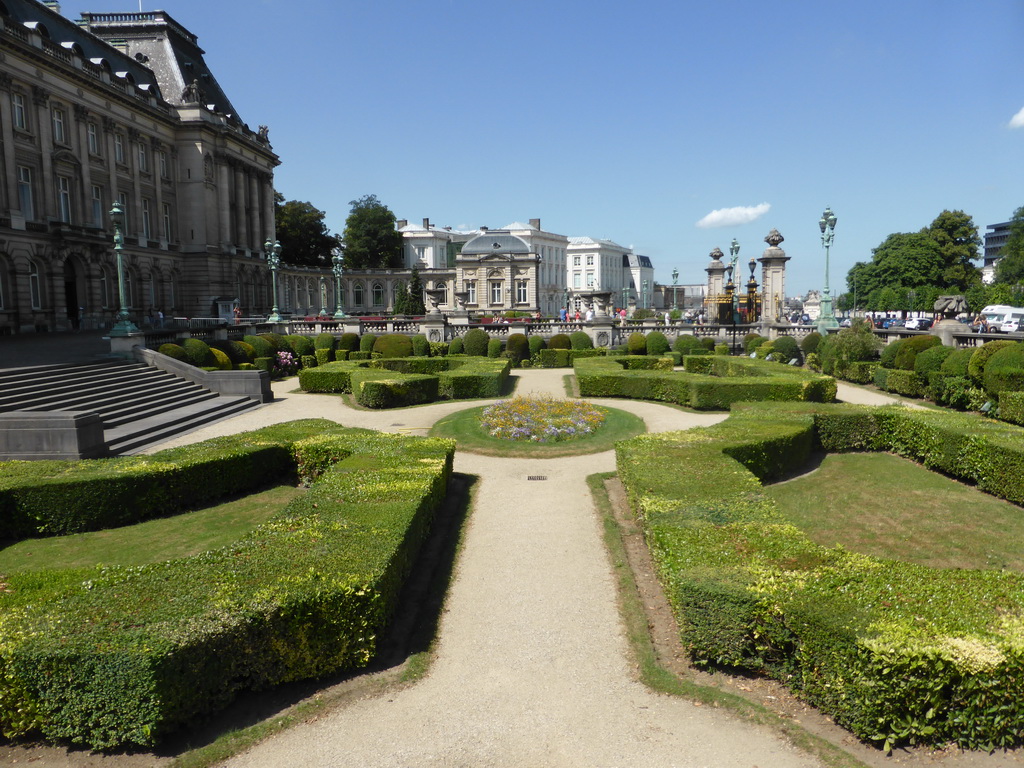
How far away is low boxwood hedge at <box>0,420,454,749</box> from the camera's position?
5598mm

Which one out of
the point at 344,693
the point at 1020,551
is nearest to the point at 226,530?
the point at 344,693

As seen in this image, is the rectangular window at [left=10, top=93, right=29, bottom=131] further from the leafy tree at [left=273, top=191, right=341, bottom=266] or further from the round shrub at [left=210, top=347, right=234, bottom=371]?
the leafy tree at [left=273, top=191, right=341, bottom=266]

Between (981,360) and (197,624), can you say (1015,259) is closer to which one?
(981,360)

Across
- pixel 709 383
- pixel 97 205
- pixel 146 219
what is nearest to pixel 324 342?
pixel 97 205

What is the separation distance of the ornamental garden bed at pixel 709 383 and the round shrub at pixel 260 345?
1529 centimetres

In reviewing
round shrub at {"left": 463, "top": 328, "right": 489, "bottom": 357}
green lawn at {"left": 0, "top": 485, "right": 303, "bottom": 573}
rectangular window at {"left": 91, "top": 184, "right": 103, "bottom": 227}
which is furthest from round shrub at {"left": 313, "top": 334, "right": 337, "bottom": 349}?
green lawn at {"left": 0, "top": 485, "right": 303, "bottom": 573}

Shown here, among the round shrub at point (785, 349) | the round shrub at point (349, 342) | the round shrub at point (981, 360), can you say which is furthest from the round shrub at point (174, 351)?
the round shrub at point (981, 360)

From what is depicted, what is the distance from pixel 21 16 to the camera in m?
35.8

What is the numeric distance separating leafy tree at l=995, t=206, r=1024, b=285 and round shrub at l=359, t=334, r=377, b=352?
6290 cm

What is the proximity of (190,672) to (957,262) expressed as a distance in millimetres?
84729

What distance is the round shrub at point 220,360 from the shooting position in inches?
1131

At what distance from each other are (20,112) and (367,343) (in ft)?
69.3

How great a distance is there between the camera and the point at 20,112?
3494 centimetres

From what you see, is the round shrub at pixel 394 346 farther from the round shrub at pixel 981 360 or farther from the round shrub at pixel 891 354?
the round shrub at pixel 981 360
